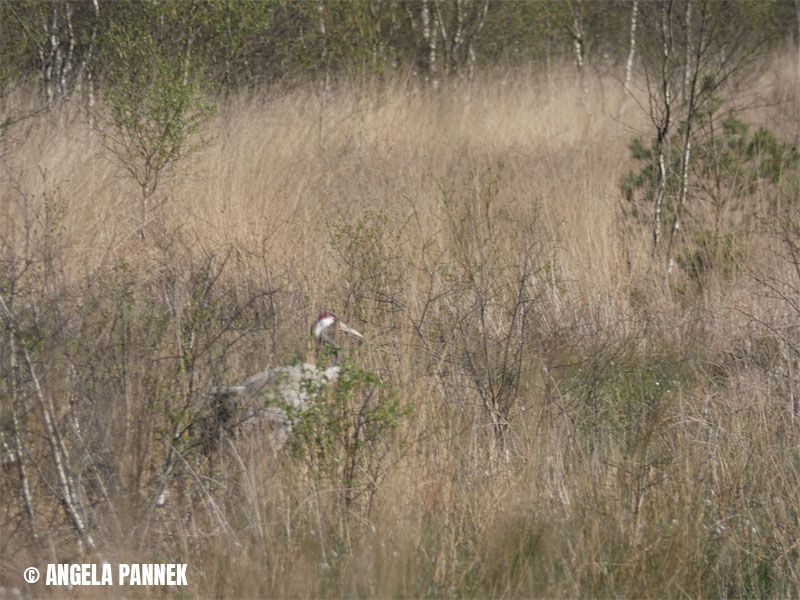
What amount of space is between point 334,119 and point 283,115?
432 mm

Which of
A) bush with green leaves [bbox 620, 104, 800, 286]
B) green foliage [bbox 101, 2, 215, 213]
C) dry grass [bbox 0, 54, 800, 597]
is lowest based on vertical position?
dry grass [bbox 0, 54, 800, 597]

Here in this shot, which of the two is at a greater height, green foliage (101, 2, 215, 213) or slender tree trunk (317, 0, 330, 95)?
slender tree trunk (317, 0, 330, 95)

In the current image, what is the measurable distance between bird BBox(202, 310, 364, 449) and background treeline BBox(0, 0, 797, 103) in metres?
3.55

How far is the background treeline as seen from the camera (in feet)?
27.5

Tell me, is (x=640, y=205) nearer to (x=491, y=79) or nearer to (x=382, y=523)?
(x=382, y=523)

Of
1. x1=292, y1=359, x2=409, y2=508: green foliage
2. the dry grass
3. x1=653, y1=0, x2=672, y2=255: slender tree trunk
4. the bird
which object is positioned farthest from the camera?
x1=653, y1=0, x2=672, y2=255: slender tree trunk

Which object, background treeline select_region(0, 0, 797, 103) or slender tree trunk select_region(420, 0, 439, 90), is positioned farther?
slender tree trunk select_region(420, 0, 439, 90)

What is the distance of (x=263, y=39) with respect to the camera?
10.0m

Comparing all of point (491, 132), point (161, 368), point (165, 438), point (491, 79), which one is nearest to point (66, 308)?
point (161, 368)

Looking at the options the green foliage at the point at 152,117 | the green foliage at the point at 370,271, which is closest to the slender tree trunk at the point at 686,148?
the green foliage at the point at 370,271

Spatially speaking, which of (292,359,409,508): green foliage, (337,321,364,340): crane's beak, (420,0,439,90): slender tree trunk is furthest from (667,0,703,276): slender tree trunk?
(420,0,439,90): slender tree trunk

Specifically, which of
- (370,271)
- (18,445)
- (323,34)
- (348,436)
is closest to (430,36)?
(323,34)

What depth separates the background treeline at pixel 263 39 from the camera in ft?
27.5

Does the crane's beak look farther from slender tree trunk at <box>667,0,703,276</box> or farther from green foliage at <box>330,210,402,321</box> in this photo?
slender tree trunk at <box>667,0,703,276</box>
